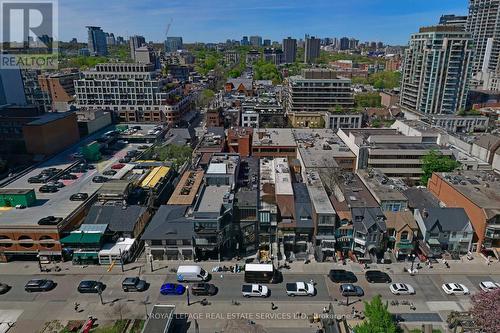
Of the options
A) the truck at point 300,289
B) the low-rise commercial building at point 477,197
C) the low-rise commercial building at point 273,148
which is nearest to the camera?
the truck at point 300,289

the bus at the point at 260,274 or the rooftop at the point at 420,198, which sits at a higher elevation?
the rooftop at the point at 420,198

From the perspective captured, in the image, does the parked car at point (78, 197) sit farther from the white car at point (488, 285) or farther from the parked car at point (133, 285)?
the white car at point (488, 285)

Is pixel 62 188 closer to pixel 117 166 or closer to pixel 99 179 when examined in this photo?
pixel 99 179

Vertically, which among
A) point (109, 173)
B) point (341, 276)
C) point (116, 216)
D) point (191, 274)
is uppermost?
point (109, 173)

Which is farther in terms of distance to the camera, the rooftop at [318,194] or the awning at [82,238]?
the rooftop at [318,194]

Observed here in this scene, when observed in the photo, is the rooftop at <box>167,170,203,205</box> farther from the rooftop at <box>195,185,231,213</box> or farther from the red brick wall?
the red brick wall

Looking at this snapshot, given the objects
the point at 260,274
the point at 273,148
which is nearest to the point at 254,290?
the point at 260,274

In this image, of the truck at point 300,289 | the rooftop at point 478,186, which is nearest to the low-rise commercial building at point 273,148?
the rooftop at point 478,186

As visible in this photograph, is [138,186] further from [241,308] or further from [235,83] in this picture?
[235,83]
